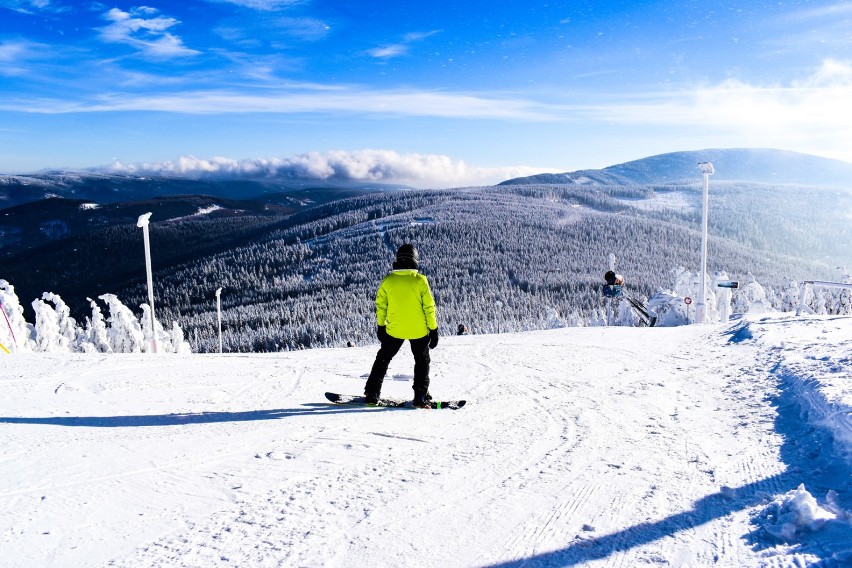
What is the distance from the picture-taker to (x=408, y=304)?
6586 millimetres

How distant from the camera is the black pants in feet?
21.9

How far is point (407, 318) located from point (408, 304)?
6.9 inches

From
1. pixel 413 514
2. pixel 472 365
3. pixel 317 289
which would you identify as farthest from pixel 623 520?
pixel 317 289

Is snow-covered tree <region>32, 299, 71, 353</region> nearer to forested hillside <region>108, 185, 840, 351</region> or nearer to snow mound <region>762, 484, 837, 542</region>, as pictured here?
snow mound <region>762, 484, 837, 542</region>

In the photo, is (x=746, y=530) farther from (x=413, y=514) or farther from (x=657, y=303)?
(x=657, y=303)

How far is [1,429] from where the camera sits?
5.48 m

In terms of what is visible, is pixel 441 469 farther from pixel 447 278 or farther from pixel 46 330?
pixel 447 278

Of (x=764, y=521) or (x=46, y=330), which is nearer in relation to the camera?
(x=764, y=521)

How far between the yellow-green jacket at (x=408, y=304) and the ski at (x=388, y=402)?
0.87 meters

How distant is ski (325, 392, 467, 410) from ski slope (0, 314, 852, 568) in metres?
0.19

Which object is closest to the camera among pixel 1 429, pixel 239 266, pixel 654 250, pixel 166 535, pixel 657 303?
pixel 166 535

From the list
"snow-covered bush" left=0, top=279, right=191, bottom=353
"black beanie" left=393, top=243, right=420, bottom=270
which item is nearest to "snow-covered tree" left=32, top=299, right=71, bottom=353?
"snow-covered bush" left=0, top=279, right=191, bottom=353

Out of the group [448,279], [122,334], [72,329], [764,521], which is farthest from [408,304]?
[448,279]

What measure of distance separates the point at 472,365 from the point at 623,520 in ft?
18.9
